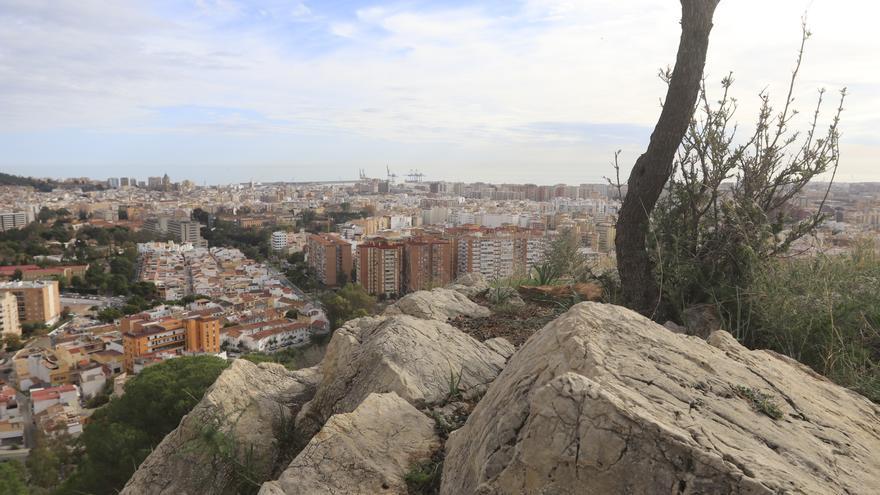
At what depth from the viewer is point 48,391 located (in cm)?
1912

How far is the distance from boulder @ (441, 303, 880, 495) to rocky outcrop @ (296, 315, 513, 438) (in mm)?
521

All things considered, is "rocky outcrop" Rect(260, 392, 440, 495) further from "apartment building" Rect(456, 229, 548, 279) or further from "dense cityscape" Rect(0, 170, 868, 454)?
"apartment building" Rect(456, 229, 548, 279)

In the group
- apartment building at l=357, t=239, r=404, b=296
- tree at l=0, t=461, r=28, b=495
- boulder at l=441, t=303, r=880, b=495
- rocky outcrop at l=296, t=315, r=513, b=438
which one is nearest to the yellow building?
apartment building at l=357, t=239, r=404, b=296

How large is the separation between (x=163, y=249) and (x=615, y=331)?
170 feet

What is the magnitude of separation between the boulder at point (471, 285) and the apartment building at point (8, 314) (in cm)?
2994

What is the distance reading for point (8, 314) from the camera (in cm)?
2752

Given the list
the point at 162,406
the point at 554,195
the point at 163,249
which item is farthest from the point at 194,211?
the point at 162,406

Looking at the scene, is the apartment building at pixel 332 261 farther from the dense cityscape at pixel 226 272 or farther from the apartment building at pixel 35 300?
the apartment building at pixel 35 300

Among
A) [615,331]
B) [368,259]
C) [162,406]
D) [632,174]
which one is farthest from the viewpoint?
[368,259]

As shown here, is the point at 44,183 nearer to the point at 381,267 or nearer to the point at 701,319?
the point at 381,267

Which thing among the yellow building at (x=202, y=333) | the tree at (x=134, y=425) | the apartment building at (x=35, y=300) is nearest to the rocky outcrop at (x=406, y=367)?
the tree at (x=134, y=425)

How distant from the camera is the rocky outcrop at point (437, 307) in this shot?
3.77 m

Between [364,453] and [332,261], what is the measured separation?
111 feet

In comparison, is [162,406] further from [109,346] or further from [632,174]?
[109,346]
